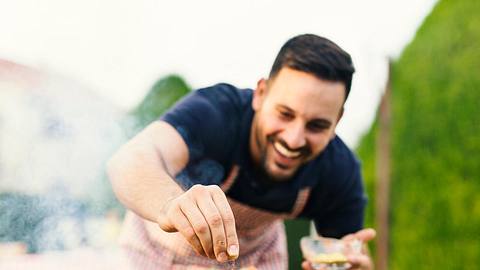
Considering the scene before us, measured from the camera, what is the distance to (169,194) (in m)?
1.42

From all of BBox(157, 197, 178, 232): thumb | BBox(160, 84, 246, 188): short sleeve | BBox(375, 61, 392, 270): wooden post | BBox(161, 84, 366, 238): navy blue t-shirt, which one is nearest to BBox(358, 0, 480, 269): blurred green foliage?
BBox(375, 61, 392, 270): wooden post

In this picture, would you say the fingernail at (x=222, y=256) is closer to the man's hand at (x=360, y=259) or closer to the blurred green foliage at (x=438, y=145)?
the man's hand at (x=360, y=259)

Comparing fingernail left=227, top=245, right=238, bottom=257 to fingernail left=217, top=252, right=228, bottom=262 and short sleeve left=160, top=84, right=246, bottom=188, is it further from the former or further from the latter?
short sleeve left=160, top=84, right=246, bottom=188

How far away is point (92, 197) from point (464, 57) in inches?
96.2

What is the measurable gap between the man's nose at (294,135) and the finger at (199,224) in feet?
2.98

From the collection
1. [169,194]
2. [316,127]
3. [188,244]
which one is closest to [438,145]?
[316,127]

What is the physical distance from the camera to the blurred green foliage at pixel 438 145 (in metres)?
3.42

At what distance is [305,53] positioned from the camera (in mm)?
2066

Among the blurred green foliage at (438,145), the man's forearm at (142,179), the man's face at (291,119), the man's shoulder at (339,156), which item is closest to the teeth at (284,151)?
the man's face at (291,119)

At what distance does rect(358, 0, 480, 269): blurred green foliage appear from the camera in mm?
3424

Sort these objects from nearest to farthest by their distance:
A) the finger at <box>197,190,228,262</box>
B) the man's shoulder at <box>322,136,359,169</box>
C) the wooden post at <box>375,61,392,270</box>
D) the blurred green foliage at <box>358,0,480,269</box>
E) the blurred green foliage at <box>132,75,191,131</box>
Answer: the finger at <box>197,190,228,262</box>, the man's shoulder at <box>322,136,359,169</box>, the blurred green foliage at <box>132,75,191,131</box>, the blurred green foliage at <box>358,0,480,269</box>, the wooden post at <box>375,61,392,270</box>

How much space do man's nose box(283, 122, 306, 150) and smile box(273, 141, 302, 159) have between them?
0.03 meters

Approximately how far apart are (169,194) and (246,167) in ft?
2.53

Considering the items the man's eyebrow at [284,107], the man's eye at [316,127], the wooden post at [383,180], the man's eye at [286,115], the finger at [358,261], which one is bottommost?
the wooden post at [383,180]
